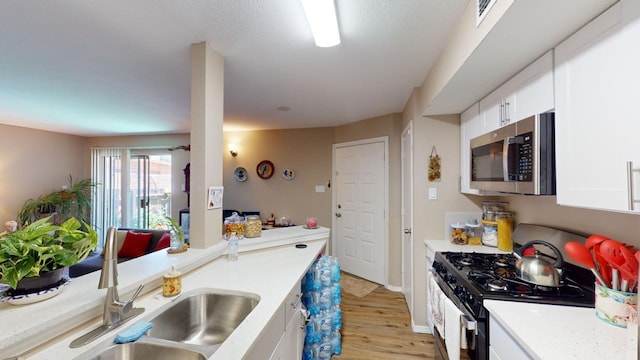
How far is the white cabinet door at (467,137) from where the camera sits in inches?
79.9

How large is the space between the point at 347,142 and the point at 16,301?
11.7 ft

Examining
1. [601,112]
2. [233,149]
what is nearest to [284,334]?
[601,112]

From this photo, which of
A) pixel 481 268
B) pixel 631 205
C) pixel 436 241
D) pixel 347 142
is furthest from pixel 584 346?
pixel 347 142

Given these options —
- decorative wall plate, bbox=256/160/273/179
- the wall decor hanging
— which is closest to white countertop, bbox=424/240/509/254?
the wall decor hanging

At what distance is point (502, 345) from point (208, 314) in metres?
1.32

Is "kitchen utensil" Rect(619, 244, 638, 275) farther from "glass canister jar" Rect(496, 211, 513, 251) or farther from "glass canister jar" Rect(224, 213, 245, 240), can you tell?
"glass canister jar" Rect(224, 213, 245, 240)

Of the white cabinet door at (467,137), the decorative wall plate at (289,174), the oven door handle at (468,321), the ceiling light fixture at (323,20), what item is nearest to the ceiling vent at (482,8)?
the ceiling light fixture at (323,20)

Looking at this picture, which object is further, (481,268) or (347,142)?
(347,142)

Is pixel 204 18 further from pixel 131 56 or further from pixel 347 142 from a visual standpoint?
pixel 347 142

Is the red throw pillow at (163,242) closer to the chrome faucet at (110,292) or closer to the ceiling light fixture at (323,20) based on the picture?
the chrome faucet at (110,292)

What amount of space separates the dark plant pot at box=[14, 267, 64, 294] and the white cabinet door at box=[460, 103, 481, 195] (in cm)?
249

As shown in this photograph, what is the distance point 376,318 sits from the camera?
2633 mm

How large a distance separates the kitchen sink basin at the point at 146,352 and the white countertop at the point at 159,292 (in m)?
0.06

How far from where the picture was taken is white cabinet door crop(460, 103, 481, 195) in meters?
2.03
